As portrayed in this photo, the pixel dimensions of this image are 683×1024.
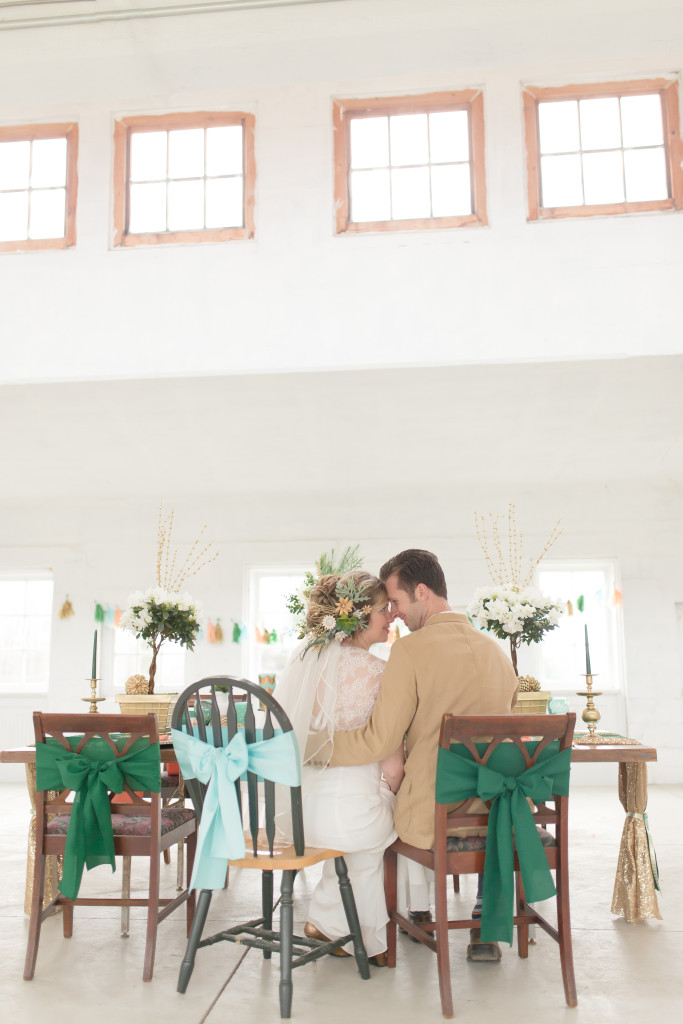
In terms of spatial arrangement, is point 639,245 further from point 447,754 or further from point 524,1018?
point 524,1018

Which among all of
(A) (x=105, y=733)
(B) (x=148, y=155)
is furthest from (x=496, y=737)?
(B) (x=148, y=155)

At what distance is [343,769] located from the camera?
9.12 ft

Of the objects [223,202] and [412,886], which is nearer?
[412,886]

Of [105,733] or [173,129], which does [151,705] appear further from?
[173,129]

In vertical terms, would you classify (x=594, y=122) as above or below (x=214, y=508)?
above

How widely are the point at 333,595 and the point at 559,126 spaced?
4147 mm

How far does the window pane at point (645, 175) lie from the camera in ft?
17.8

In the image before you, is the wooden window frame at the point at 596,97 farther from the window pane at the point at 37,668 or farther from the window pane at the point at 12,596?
the window pane at the point at 37,668

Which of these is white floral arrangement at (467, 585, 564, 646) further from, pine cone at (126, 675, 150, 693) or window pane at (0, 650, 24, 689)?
window pane at (0, 650, 24, 689)

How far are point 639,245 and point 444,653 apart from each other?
3.64 metres

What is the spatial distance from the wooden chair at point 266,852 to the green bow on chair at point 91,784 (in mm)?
169

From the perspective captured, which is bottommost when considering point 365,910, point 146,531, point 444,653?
point 365,910

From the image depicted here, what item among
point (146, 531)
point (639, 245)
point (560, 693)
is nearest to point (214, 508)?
point (146, 531)

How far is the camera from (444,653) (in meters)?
2.73
